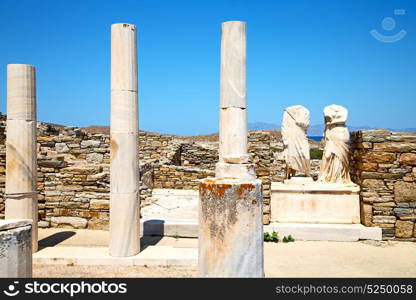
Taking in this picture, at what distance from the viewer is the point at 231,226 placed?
2920 mm

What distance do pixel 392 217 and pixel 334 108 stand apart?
8.51 feet

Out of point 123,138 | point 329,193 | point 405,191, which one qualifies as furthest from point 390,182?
point 123,138

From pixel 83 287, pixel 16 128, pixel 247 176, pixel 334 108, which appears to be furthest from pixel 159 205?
pixel 247 176

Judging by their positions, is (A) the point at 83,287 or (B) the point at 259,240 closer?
(B) the point at 259,240

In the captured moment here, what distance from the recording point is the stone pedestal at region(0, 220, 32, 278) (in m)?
3.36

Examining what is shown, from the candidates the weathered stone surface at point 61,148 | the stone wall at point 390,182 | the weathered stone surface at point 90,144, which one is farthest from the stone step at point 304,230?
the weathered stone surface at point 61,148

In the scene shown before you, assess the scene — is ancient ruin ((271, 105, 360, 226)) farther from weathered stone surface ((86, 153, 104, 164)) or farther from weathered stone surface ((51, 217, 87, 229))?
weathered stone surface ((86, 153, 104, 164))

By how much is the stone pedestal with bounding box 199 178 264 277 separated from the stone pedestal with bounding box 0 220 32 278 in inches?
74.6

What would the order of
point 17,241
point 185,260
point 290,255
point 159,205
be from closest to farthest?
point 17,241, point 185,260, point 290,255, point 159,205

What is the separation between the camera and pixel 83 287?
395 centimetres

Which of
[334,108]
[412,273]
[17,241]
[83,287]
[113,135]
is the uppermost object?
[334,108]

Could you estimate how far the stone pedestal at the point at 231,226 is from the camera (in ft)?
9.59

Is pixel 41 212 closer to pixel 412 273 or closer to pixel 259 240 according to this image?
pixel 259 240

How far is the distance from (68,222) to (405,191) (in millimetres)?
7282
